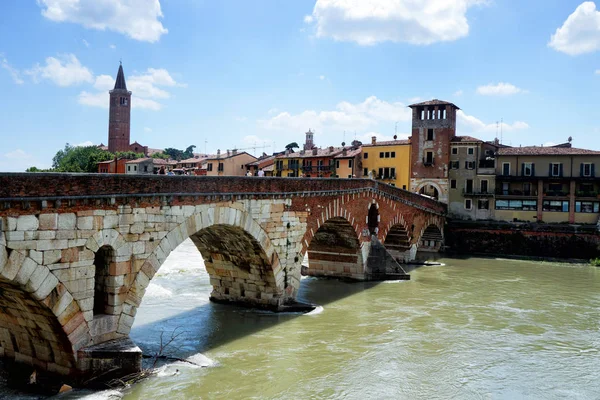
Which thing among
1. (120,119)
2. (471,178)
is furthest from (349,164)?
(120,119)

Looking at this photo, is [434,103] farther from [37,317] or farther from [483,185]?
[37,317]

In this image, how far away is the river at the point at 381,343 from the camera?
12.2m

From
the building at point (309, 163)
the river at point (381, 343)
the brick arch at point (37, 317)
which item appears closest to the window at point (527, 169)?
the river at point (381, 343)

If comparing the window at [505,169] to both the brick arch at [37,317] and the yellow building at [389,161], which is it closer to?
the yellow building at [389,161]

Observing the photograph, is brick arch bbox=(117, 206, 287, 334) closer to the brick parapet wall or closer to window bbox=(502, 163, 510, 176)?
the brick parapet wall

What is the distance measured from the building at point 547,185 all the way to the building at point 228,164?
24165 millimetres

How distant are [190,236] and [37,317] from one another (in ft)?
16.2

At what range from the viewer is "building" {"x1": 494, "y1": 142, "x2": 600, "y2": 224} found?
1379 inches

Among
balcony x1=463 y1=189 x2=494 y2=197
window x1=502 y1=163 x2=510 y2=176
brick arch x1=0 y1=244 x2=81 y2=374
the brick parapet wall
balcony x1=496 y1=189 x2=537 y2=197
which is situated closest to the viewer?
the brick parapet wall

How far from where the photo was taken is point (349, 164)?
145 feet

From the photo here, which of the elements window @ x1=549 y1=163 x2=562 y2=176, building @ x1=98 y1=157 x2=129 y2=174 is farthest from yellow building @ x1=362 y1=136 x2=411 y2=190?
building @ x1=98 y1=157 x2=129 y2=174

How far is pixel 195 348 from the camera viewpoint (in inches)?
572

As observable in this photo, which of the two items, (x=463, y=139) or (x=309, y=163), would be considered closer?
(x=463, y=139)

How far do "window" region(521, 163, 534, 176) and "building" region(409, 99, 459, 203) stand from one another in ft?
16.4
